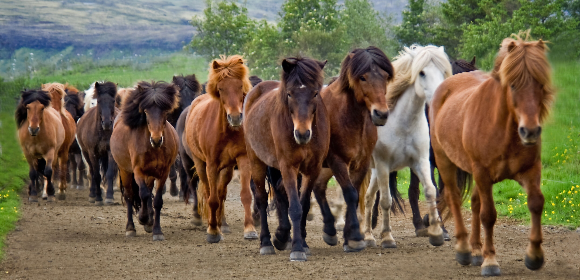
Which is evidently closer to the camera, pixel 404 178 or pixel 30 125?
pixel 30 125

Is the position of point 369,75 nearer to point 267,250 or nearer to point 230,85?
point 230,85

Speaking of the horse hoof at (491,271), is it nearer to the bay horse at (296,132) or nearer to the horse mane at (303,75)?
the bay horse at (296,132)

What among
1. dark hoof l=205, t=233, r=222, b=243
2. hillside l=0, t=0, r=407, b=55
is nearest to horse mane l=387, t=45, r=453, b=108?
dark hoof l=205, t=233, r=222, b=243

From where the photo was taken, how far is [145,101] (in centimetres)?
948

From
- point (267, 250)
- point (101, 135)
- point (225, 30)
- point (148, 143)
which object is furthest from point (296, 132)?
point (225, 30)

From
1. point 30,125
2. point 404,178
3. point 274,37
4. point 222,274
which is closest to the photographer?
point 222,274

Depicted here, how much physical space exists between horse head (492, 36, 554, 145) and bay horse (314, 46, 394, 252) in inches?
65.9

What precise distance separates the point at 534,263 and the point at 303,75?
109 inches

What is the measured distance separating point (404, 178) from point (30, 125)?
8.66 m

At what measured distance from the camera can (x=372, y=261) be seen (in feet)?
21.5

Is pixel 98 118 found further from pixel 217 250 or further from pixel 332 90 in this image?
pixel 332 90

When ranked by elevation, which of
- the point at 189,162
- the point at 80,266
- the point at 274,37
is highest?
the point at 274,37

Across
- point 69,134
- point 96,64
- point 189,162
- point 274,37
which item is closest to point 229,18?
point 274,37

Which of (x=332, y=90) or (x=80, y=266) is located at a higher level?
(x=332, y=90)
